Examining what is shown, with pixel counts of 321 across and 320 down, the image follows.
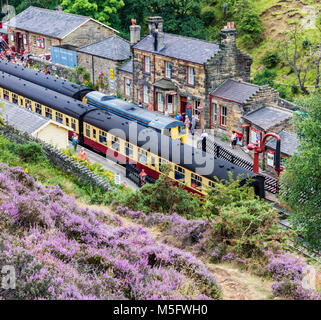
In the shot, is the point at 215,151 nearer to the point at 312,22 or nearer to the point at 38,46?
the point at 312,22

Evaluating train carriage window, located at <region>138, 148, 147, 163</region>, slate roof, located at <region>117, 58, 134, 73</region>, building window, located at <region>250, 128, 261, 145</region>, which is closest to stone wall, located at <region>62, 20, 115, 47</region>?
slate roof, located at <region>117, 58, 134, 73</region>

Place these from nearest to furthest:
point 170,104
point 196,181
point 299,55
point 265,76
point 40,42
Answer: point 196,181 → point 170,104 → point 265,76 → point 299,55 → point 40,42

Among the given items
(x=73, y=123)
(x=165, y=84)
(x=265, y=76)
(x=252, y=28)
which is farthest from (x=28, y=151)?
(x=252, y=28)

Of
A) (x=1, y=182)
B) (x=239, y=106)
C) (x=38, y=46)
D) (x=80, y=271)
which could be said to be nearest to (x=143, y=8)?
(x=38, y=46)

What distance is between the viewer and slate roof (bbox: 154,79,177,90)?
39250 millimetres

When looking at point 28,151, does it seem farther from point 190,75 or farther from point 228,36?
point 228,36

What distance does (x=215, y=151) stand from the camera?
103 ft

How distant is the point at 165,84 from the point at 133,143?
12687mm

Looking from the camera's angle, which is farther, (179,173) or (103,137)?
(103,137)

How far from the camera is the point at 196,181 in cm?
2392

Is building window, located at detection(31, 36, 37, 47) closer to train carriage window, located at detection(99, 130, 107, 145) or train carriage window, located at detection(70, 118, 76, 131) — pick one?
train carriage window, located at detection(70, 118, 76, 131)

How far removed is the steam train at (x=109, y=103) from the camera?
104ft

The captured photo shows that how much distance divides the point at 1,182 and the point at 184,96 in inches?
1079

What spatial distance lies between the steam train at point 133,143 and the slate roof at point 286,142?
6.40 meters
